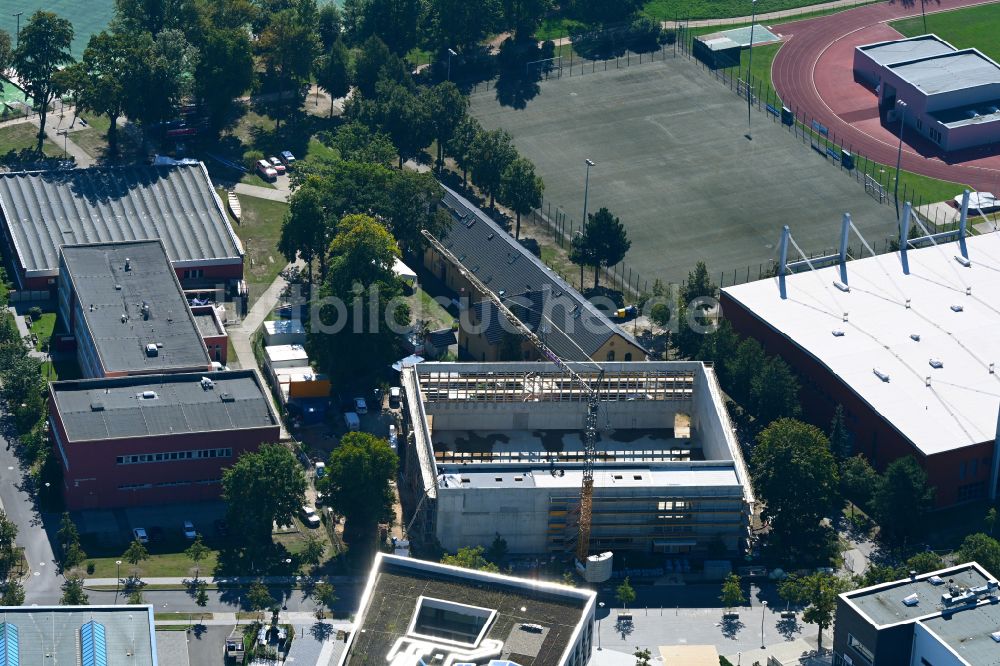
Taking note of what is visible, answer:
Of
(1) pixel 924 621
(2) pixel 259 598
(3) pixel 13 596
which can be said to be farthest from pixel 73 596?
(1) pixel 924 621

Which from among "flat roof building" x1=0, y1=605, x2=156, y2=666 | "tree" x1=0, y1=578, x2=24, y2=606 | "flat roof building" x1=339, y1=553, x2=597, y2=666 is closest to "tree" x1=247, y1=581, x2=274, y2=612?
"flat roof building" x1=0, y1=605, x2=156, y2=666

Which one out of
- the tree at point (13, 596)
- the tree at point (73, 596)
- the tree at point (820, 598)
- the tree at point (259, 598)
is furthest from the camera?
the tree at point (259, 598)

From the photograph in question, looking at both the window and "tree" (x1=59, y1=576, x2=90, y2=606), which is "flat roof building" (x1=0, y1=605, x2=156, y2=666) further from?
the window

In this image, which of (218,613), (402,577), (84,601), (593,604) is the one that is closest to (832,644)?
(593,604)

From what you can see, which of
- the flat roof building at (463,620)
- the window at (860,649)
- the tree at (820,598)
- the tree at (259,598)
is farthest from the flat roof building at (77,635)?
the window at (860,649)

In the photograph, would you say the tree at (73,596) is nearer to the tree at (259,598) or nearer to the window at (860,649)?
the tree at (259,598)

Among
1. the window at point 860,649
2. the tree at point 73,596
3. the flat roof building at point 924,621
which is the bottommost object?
the window at point 860,649

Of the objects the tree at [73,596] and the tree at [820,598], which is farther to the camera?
the tree at [820,598]
